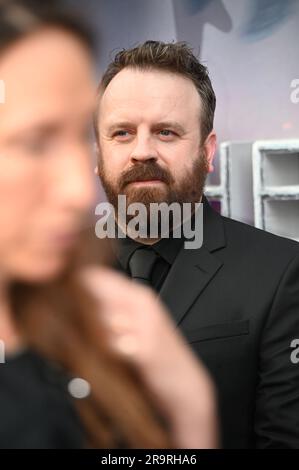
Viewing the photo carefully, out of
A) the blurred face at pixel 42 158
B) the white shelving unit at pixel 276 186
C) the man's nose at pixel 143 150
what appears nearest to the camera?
the blurred face at pixel 42 158

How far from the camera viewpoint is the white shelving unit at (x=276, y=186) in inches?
39.6

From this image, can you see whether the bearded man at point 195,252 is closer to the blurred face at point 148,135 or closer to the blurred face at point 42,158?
the blurred face at point 148,135

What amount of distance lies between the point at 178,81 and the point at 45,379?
0.47 meters

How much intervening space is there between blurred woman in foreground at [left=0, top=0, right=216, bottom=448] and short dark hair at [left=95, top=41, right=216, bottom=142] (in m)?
0.42

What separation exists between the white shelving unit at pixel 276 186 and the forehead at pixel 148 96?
1.20ft

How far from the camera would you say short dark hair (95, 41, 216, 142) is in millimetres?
635

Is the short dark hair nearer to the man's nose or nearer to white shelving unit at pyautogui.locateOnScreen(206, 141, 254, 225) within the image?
the man's nose

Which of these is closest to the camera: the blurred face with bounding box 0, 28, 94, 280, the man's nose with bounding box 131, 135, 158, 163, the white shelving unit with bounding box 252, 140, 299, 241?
the blurred face with bounding box 0, 28, 94, 280

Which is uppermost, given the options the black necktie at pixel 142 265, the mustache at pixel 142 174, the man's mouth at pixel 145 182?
the mustache at pixel 142 174

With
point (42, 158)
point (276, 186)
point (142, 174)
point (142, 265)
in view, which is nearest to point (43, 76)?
point (42, 158)

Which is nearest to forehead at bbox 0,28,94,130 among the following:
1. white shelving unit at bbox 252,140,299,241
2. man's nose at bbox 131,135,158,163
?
man's nose at bbox 131,135,158,163

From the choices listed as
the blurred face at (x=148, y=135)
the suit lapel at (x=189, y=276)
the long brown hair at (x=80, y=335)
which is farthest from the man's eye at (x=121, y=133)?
the long brown hair at (x=80, y=335)

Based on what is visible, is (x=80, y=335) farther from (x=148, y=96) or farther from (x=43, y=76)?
(x=148, y=96)
